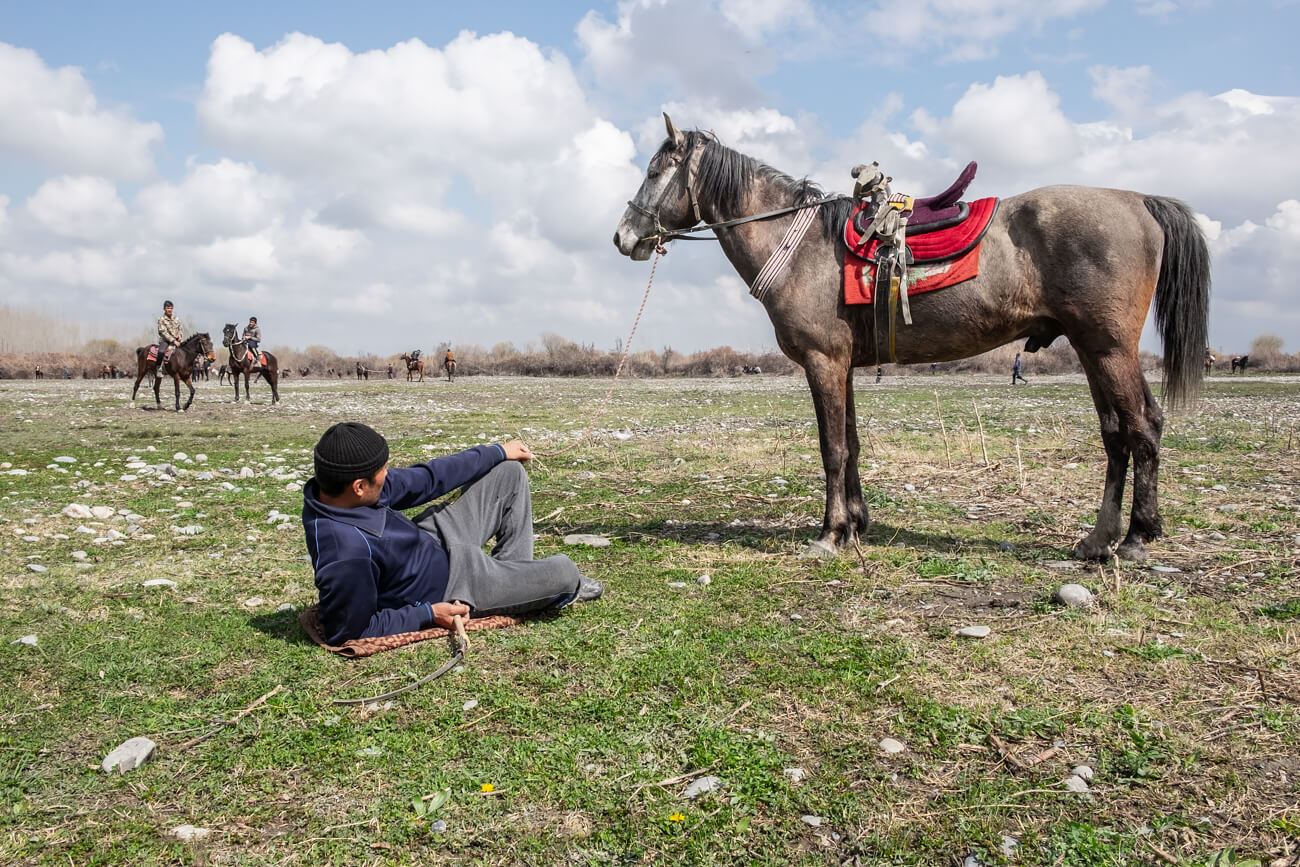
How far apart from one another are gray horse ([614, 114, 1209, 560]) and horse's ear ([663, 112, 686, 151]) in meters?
0.02

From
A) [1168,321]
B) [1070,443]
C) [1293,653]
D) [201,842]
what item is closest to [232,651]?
[201,842]

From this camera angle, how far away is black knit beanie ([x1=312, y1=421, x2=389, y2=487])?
396 cm

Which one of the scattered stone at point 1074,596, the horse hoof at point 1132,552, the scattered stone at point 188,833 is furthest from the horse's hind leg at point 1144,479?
the scattered stone at point 188,833

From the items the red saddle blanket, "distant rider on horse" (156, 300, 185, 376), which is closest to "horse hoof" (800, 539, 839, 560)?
the red saddle blanket

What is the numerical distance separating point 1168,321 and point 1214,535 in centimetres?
174

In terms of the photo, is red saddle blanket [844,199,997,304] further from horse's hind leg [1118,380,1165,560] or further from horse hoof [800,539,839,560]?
horse hoof [800,539,839,560]

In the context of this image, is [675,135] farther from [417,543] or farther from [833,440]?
[417,543]

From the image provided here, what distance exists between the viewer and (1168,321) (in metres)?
5.95

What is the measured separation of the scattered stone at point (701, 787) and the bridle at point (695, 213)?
188 inches

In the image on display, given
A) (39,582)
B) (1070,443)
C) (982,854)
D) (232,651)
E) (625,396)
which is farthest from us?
(625,396)

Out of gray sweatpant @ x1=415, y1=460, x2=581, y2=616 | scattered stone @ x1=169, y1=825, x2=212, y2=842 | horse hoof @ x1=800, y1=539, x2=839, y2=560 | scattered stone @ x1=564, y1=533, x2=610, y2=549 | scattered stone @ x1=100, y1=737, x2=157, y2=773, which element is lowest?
scattered stone @ x1=169, y1=825, x2=212, y2=842

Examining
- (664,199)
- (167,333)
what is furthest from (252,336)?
(664,199)

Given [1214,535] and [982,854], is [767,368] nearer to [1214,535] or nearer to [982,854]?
[1214,535]

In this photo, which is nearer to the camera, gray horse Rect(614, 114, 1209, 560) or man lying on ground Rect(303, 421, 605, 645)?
man lying on ground Rect(303, 421, 605, 645)
